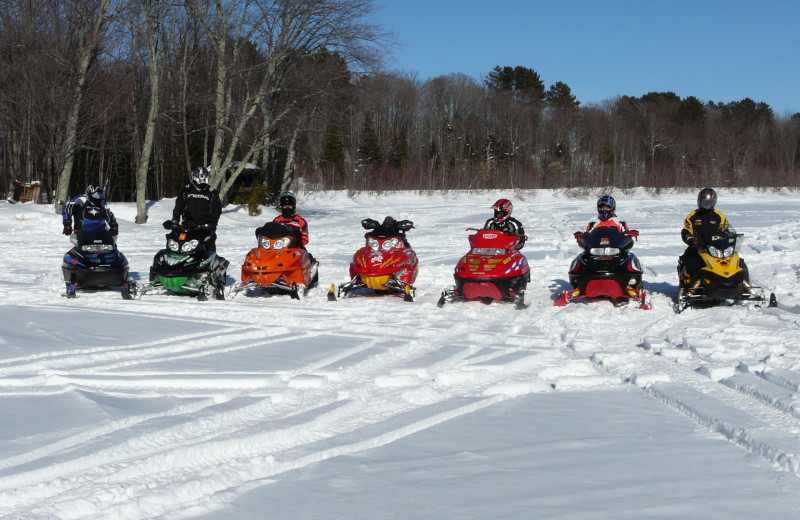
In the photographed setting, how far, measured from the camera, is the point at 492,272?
28.5 ft

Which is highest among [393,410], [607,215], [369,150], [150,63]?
[369,150]

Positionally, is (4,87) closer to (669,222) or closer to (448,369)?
(669,222)

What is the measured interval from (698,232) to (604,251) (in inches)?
51.3

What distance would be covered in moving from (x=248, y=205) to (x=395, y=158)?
38820 millimetres

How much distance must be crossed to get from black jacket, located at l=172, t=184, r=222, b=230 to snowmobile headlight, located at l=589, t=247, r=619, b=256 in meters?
4.89

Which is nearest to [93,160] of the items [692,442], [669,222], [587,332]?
[669,222]

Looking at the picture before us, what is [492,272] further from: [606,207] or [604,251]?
[606,207]

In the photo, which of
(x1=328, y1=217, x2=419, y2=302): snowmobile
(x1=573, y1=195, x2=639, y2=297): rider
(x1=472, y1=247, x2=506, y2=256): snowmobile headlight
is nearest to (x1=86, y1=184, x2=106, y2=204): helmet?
(x1=328, y1=217, x2=419, y2=302): snowmobile

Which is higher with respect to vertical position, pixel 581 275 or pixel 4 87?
pixel 4 87

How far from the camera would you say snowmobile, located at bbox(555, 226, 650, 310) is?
27.4ft

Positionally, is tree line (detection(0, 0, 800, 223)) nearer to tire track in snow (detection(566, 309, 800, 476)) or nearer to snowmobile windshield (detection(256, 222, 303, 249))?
snowmobile windshield (detection(256, 222, 303, 249))

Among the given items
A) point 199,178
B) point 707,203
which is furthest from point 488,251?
point 199,178

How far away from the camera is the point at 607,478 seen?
10.7ft

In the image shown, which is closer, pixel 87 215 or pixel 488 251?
pixel 488 251
